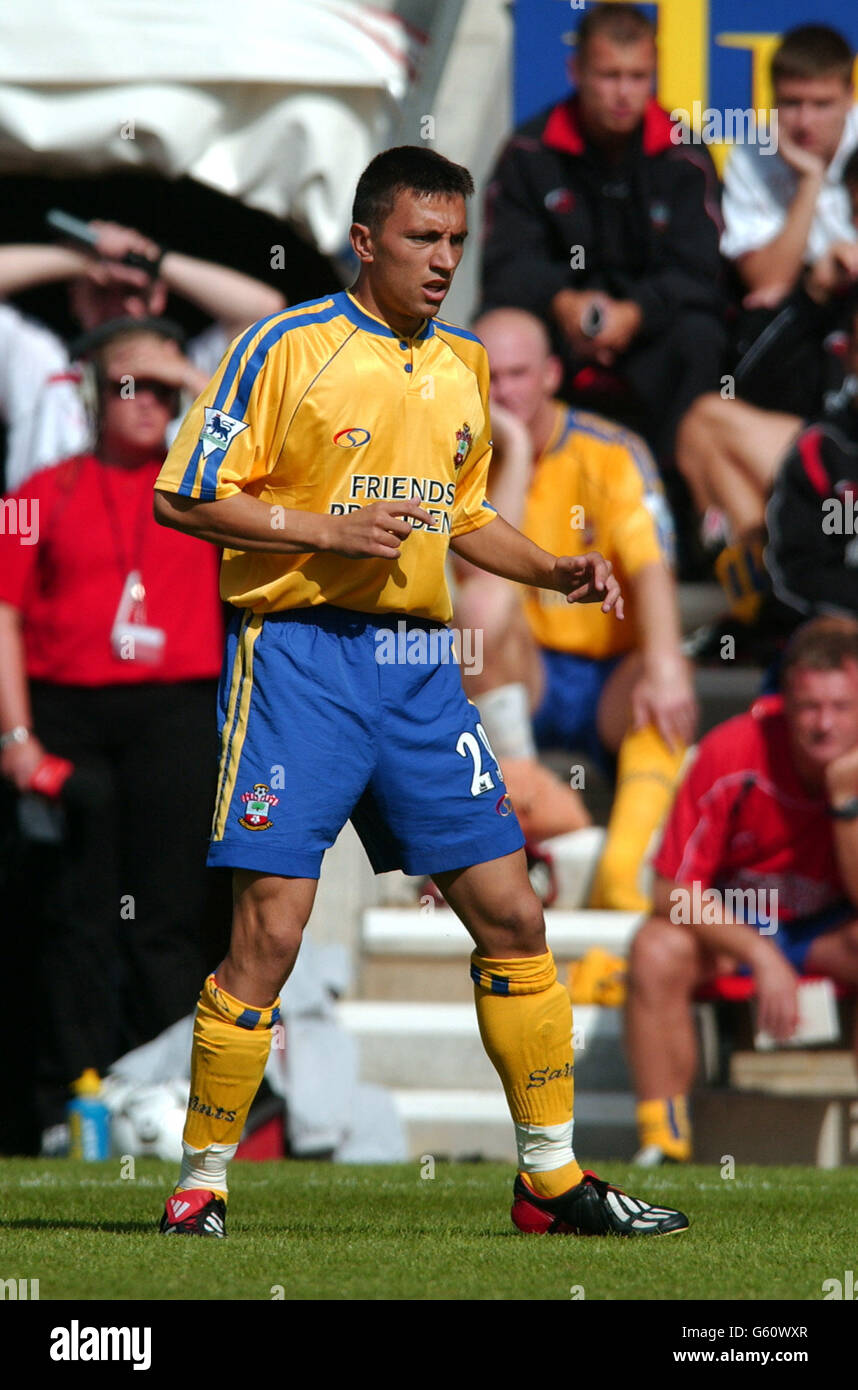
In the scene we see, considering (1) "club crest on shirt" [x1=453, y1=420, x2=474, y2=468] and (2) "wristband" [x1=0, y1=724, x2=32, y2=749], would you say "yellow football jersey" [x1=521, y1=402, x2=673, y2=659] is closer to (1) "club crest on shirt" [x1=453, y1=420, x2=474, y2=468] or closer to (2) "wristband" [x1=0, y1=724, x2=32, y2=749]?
(2) "wristband" [x1=0, y1=724, x2=32, y2=749]

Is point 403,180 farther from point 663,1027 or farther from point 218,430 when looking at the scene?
point 663,1027

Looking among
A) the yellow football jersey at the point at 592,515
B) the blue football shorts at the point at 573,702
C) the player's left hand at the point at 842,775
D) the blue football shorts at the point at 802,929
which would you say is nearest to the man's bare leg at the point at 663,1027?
the blue football shorts at the point at 802,929

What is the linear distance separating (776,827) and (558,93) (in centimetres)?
478

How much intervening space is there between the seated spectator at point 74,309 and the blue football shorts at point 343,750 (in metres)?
3.81

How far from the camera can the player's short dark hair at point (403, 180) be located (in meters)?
4.21

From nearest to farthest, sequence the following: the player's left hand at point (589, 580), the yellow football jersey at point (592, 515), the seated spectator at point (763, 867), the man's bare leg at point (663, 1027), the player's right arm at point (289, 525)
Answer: the player's right arm at point (289, 525)
the player's left hand at point (589, 580)
the man's bare leg at point (663, 1027)
the seated spectator at point (763, 867)
the yellow football jersey at point (592, 515)

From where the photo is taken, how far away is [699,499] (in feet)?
29.8

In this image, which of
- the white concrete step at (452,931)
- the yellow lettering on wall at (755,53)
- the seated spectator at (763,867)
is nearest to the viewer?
the seated spectator at (763,867)

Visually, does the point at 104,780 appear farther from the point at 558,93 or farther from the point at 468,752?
the point at 558,93

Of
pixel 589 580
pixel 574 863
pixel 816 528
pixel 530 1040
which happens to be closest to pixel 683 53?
pixel 816 528

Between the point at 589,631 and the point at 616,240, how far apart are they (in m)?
1.94

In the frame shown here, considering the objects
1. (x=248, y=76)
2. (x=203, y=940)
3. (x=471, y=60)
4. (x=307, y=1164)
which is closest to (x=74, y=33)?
(x=248, y=76)

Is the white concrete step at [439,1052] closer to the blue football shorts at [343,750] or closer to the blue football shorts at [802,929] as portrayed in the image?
the blue football shorts at [802,929]

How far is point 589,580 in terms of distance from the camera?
169 inches
